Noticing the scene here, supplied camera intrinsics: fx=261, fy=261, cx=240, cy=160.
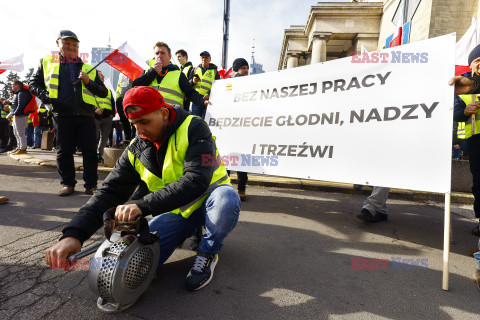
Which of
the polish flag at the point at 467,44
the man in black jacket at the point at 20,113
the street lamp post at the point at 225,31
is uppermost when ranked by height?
the street lamp post at the point at 225,31

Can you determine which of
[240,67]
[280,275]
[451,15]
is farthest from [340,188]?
[451,15]

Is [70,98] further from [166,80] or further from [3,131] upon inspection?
[3,131]

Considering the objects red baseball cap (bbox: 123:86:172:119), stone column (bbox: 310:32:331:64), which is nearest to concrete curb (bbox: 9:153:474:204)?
red baseball cap (bbox: 123:86:172:119)

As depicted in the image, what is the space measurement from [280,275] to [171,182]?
3.27ft

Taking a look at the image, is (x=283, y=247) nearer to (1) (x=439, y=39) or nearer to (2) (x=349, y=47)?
(1) (x=439, y=39)

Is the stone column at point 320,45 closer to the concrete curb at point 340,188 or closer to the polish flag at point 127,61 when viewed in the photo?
the concrete curb at point 340,188

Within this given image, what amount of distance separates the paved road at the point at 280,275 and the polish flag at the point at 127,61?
2419mm

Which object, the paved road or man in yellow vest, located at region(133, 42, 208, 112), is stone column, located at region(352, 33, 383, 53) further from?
the paved road

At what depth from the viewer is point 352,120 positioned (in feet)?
8.66

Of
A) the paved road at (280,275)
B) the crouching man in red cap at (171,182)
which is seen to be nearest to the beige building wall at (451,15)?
the paved road at (280,275)

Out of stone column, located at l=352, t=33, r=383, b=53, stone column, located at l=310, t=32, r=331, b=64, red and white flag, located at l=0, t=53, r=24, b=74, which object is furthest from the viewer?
stone column, located at l=310, t=32, r=331, b=64

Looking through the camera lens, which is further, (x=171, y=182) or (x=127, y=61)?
(x=127, y=61)

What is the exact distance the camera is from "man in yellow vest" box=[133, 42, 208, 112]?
3.57 m

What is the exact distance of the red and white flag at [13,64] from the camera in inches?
242
